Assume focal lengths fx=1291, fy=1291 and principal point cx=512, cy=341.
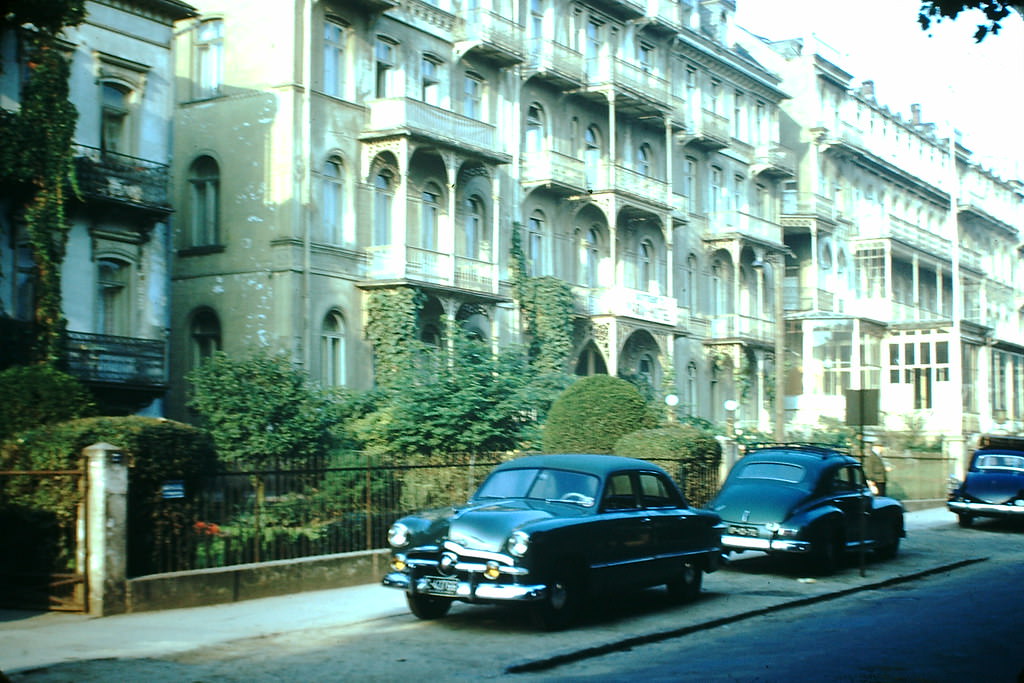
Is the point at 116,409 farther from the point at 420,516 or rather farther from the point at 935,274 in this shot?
the point at 935,274

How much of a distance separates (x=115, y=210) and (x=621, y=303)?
16887mm

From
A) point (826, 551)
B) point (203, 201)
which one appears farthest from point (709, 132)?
point (826, 551)

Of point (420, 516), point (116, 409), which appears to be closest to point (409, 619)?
point (420, 516)

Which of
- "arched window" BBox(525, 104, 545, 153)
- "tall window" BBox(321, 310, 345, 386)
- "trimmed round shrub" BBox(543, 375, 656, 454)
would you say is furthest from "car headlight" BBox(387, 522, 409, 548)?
"arched window" BBox(525, 104, 545, 153)

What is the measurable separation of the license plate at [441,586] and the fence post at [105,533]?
3397 mm

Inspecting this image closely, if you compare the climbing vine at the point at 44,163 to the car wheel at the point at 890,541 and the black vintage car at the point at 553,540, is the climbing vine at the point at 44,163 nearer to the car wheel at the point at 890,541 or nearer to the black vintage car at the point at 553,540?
the black vintage car at the point at 553,540

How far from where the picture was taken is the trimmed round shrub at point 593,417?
79.4 feet

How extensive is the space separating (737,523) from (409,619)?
6.14 m

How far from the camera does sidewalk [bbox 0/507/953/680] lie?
11711 mm

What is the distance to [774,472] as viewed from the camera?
63.5 feet

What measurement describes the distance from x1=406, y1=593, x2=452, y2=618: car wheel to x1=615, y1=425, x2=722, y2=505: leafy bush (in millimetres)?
9489

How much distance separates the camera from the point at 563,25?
39188mm

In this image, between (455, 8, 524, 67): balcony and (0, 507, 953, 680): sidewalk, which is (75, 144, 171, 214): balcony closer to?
(455, 8, 524, 67): balcony

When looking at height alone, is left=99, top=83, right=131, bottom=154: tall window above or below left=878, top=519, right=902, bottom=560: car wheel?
above
